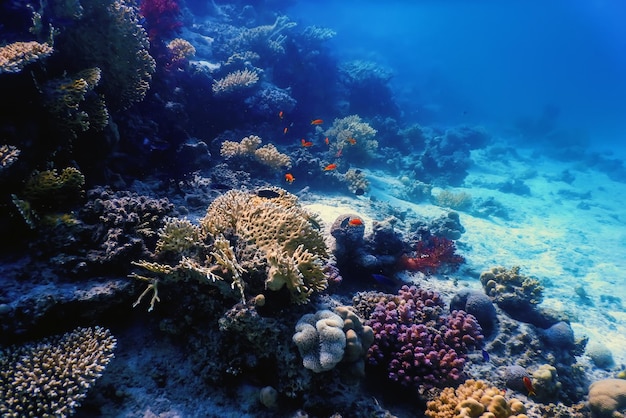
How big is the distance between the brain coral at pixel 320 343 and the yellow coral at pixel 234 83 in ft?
28.9

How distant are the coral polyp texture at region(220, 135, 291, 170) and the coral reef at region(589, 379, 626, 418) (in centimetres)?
773

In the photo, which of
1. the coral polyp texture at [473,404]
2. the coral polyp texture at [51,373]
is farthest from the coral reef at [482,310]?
the coral polyp texture at [51,373]

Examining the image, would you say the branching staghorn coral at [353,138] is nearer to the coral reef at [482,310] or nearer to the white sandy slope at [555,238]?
the white sandy slope at [555,238]

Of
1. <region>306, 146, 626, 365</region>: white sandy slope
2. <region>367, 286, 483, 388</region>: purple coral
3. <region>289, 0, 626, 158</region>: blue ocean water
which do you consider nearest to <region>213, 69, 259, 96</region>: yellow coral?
<region>306, 146, 626, 365</region>: white sandy slope

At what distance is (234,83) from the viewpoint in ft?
33.9

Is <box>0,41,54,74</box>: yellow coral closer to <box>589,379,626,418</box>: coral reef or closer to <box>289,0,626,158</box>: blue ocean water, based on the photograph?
<box>589,379,626,418</box>: coral reef

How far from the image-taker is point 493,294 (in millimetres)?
6469

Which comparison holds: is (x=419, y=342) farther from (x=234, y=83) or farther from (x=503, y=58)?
(x=503, y=58)

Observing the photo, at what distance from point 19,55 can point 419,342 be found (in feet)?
19.9

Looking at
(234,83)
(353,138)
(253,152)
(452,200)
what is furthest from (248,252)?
(452,200)

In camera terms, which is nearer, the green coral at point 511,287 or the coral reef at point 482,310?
the coral reef at point 482,310

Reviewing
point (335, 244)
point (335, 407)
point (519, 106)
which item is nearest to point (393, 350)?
point (335, 407)

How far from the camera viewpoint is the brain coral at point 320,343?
3.19 m

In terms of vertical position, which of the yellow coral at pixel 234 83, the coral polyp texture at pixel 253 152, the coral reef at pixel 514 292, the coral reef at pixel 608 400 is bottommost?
the coral reef at pixel 608 400
